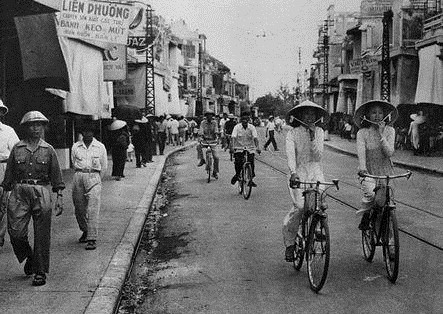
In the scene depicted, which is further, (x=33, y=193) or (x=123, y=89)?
(x=123, y=89)

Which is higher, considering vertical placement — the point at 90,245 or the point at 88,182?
the point at 88,182

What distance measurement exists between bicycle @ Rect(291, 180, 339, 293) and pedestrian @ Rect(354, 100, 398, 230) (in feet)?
2.57

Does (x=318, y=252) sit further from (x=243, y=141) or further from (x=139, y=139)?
(x=139, y=139)

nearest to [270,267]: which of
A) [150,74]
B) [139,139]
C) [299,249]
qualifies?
[299,249]

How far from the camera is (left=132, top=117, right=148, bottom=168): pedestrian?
21.1m

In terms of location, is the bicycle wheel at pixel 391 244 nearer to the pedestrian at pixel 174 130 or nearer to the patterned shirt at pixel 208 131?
the patterned shirt at pixel 208 131

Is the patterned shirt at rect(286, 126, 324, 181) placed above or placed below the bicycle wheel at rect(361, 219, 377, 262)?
above

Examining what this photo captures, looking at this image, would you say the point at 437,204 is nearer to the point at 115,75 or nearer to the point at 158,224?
the point at 158,224

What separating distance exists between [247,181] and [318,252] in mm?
7520

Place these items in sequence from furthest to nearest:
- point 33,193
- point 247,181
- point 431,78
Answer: point 431,78 → point 247,181 → point 33,193

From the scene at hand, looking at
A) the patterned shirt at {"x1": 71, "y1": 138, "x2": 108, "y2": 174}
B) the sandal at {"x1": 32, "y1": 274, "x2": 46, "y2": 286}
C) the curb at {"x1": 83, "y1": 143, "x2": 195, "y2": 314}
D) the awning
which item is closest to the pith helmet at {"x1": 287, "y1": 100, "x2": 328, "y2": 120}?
the curb at {"x1": 83, "y1": 143, "x2": 195, "y2": 314}

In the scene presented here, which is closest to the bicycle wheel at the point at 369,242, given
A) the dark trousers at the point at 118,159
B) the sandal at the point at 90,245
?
the sandal at the point at 90,245

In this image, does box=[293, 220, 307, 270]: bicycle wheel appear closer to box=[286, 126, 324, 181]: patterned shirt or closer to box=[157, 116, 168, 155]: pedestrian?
box=[286, 126, 324, 181]: patterned shirt

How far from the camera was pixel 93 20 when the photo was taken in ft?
40.8
